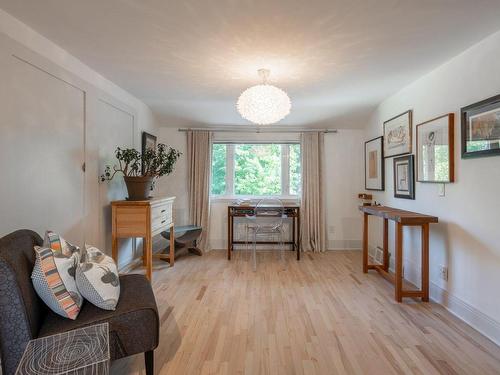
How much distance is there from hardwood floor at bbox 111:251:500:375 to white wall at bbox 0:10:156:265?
1092 mm

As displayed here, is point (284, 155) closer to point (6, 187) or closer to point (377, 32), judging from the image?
point (377, 32)

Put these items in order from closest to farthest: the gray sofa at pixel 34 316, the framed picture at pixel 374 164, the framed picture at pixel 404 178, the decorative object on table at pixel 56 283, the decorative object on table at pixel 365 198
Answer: the gray sofa at pixel 34 316, the decorative object on table at pixel 56 283, the framed picture at pixel 404 178, the framed picture at pixel 374 164, the decorative object on table at pixel 365 198

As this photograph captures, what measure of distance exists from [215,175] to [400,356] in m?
3.40

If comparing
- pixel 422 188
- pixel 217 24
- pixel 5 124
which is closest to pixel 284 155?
pixel 422 188

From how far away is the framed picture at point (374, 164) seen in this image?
365 cm

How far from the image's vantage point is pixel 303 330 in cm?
203

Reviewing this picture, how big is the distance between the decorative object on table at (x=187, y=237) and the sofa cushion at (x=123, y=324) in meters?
2.33

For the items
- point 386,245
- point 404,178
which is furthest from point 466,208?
point 386,245

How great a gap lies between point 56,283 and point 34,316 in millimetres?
156

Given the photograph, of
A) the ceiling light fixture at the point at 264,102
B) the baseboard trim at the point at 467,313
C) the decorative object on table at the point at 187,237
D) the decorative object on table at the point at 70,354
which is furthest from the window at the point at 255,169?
the decorative object on table at the point at 70,354

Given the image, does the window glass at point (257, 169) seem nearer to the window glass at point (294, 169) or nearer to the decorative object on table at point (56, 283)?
the window glass at point (294, 169)

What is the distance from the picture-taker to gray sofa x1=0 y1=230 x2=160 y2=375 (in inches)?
46.4

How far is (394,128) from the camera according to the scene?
3.28 m

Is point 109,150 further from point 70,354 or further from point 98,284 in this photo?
point 70,354
